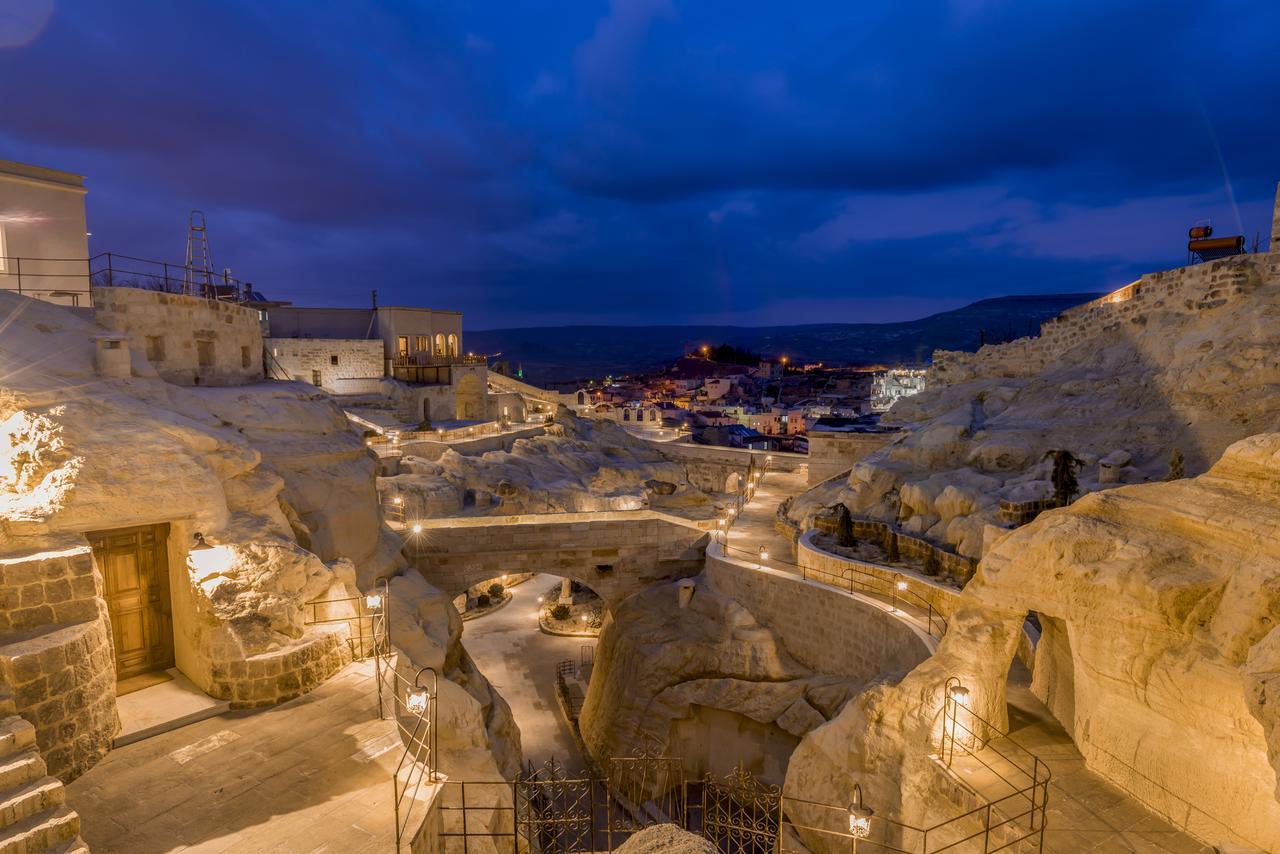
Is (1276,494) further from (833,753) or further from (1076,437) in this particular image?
(1076,437)

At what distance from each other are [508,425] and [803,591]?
82.9 feet

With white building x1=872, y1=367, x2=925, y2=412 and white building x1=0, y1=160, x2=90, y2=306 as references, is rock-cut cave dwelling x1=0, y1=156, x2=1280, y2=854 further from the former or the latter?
white building x1=872, y1=367, x2=925, y2=412

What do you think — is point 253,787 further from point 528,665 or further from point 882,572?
point 528,665

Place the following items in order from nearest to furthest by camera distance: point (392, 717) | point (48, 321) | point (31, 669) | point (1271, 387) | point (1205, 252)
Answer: point (31, 669)
point (392, 717)
point (48, 321)
point (1271, 387)
point (1205, 252)

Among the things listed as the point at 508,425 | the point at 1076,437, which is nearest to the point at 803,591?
the point at 1076,437

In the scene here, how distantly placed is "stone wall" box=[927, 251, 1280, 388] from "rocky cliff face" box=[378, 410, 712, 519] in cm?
1378

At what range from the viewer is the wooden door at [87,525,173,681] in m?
9.40

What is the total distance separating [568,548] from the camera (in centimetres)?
2098

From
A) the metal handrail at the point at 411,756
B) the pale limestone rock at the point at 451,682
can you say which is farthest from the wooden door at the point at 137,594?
the metal handrail at the point at 411,756

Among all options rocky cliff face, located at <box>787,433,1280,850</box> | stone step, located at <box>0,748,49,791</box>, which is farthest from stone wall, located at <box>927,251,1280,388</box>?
stone step, located at <box>0,748,49,791</box>

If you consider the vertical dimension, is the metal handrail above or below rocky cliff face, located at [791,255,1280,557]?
below

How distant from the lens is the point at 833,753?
1225 centimetres

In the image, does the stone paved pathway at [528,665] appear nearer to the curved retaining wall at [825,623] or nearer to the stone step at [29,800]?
the curved retaining wall at [825,623]

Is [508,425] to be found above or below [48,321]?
below
